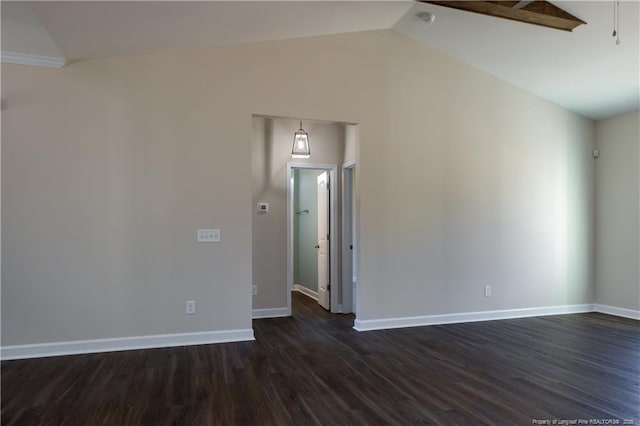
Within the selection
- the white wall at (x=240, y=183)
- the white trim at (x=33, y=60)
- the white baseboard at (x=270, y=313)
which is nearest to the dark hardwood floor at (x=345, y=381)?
the white wall at (x=240, y=183)

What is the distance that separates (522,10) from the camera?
3.73 meters

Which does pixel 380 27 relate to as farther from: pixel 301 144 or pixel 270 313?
pixel 270 313

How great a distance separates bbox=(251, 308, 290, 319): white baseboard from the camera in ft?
17.0

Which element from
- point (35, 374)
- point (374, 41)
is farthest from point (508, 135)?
point (35, 374)

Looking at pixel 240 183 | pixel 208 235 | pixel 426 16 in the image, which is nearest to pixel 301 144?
pixel 240 183

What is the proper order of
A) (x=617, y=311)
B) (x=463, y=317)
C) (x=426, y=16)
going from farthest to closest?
(x=617, y=311), (x=463, y=317), (x=426, y=16)

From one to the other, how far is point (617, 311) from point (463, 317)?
2245 millimetres

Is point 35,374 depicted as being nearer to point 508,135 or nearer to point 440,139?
point 440,139

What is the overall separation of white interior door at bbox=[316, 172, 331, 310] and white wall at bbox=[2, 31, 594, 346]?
1196 mm

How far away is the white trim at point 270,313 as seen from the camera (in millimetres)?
5198

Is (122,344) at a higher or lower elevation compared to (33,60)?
lower

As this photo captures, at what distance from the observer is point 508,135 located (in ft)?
17.3

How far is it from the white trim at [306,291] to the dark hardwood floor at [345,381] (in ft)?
7.28

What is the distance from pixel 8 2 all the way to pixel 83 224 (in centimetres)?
182
